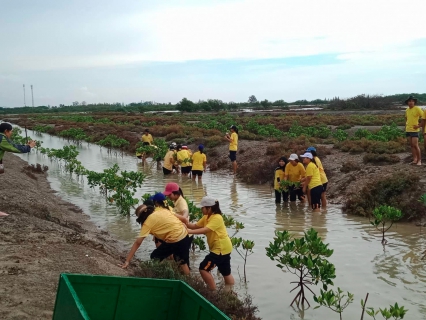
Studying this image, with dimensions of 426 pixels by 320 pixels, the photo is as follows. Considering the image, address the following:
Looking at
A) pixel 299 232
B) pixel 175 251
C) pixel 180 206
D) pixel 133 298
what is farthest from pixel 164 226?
pixel 299 232

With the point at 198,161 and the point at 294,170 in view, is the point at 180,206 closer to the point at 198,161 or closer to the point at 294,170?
the point at 294,170

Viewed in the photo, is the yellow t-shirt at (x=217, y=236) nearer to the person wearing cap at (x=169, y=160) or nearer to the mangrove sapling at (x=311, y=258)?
the mangrove sapling at (x=311, y=258)

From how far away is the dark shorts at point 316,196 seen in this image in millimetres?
11000

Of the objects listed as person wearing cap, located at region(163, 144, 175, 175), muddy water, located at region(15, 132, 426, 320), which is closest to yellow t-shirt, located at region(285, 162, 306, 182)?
muddy water, located at region(15, 132, 426, 320)

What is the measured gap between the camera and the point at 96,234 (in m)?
9.45

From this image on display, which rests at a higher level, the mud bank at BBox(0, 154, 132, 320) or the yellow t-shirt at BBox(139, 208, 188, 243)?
the yellow t-shirt at BBox(139, 208, 188, 243)

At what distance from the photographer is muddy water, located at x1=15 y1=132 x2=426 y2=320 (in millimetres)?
6398

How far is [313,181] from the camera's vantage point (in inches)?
426

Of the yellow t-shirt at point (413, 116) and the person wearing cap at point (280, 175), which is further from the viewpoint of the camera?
the yellow t-shirt at point (413, 116)

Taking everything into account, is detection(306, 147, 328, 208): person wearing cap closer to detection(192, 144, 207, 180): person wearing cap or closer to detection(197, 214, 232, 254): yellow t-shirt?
detection(192, 144, 207, 180): person wearing cap

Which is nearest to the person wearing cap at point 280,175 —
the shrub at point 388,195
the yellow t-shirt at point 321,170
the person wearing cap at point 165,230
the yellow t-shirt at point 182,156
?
the yellow t-shirt at point 321,170

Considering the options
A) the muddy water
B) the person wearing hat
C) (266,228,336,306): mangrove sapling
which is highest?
the person wearing hat

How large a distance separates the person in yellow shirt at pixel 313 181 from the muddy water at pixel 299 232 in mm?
366

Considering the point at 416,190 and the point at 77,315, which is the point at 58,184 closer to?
the point at 416,190
